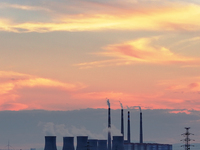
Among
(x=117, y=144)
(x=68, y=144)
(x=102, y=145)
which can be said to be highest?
(x=102, y=145)

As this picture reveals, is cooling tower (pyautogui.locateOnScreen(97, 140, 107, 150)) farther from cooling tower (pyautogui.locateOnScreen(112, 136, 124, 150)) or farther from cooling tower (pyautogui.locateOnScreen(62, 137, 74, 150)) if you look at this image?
cooling tower (pyautogui.locateOnScreen(62, 137, 74, 150))

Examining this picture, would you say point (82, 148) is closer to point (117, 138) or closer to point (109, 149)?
point (117, 138)

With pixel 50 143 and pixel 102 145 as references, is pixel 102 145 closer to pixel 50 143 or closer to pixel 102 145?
pixel 102 145

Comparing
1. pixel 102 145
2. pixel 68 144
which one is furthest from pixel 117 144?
pixel 68 144

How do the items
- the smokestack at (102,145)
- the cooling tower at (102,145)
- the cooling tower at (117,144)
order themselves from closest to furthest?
the cooling tower at (117,144), the cooling tower at (102,145), the smokestack at (102,145)

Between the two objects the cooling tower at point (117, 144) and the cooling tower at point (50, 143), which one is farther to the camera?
the cooling tower at point (117, 144)

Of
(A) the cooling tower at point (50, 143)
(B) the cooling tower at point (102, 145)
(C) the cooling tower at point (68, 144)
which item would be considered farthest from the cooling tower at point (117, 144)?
(A) the cooling tower at point (50, 143)

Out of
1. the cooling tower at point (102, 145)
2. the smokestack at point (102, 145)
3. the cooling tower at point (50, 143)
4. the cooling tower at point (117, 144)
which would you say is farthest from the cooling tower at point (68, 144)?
the smokestack at point (102, 145)

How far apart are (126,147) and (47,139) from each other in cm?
5168

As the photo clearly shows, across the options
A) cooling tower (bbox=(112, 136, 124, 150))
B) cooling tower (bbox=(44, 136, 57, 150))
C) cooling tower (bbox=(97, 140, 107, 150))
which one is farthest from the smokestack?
cooling tower (bbox=(44, 136, 57, 150))

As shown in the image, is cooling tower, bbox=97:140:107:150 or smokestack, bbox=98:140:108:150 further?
smokestack, bbox=98:140:108:150

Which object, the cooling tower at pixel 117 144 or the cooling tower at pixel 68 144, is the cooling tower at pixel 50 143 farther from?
the cooling tower at pixel 117 144

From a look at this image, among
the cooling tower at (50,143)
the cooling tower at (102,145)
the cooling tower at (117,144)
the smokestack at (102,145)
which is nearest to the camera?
the cooling tower at (50,143)

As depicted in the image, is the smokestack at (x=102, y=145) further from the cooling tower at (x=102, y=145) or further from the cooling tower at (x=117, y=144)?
the cooling tower at (x=117, y=144)
